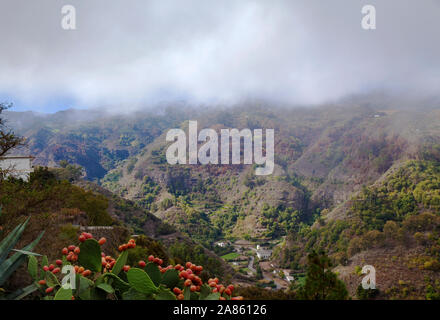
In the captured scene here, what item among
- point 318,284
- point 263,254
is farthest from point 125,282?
point 263,254

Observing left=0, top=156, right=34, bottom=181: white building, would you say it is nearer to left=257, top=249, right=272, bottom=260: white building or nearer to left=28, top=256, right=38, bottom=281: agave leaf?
left=28, top=256, right=38, bottom=281: agave leaf

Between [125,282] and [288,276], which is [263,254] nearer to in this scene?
[288,276]

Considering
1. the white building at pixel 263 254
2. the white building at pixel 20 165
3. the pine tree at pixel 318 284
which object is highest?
the white building at pixel 20 165

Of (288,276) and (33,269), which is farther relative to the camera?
(288,276)

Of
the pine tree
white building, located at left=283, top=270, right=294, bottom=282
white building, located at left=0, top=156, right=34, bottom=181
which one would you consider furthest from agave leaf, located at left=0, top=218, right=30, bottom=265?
white building, located at left=283, top=270, right=294, bottom=282

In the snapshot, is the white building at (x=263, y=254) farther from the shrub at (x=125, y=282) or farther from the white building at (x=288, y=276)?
the shrub at (x=125, y=282)

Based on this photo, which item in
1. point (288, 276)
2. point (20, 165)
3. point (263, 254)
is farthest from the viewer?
point (263, 254)

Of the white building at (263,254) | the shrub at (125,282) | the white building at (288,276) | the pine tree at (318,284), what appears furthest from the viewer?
the white building at (263,254)

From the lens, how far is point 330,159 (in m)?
143

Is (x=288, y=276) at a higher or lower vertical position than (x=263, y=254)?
higher

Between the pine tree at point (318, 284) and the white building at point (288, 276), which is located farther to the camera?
the white building at point (288, 276)

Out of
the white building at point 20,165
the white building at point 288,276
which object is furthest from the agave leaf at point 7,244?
the white building at point 288,276

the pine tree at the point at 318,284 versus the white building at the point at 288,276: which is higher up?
the pine tree at the point at 318,284

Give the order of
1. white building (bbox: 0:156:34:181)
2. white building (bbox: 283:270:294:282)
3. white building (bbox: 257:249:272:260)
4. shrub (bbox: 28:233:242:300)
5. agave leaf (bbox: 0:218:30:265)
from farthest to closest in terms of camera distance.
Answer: white building (bbox: 257:249:272:260) < white building (bbox: 283:270:294:282) < white building (bbox: 0:156:34:181) < agave leaf (bbox: 0:218:30:265) < shrub (bbox: 28:233:242:300)
